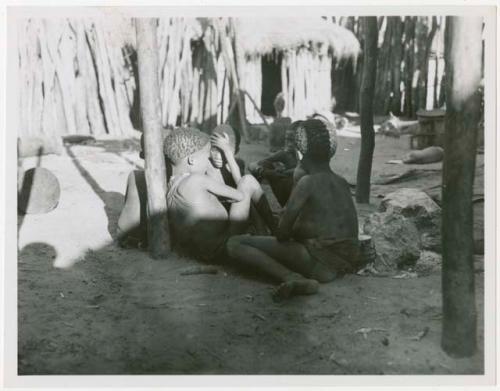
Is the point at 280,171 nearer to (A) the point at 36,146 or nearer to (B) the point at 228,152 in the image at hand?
(B) the point at 228,152

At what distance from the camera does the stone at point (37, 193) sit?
172 inches

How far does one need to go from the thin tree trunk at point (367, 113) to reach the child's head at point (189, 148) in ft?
5.60

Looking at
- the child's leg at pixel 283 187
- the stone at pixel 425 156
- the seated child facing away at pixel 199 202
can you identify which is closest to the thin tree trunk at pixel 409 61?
the stone at pixel 425 156

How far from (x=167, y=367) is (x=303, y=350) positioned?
26.4 inches

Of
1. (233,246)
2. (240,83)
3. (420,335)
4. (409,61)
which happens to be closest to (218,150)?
(233,246)

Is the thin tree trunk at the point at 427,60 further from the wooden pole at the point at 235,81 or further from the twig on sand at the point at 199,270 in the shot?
the twig on sand at the point at 199,270

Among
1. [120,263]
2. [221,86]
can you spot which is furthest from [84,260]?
[221,86]

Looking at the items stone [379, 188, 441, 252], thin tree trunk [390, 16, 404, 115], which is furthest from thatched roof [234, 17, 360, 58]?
stone [379, 188, 441, 252]

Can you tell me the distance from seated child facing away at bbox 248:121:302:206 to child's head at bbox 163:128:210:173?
73cm

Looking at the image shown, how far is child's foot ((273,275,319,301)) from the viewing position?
319 centimetres

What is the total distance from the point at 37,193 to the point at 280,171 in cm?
183

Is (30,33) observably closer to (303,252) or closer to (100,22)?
(100,22)

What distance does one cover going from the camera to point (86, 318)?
317 centimetres

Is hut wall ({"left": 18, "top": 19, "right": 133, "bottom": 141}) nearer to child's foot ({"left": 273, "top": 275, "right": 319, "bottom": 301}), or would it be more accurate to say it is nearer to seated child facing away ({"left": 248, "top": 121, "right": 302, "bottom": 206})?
seated child facing away ({"left": 248, "top": 121, "right": 302, "bottom": 206})
